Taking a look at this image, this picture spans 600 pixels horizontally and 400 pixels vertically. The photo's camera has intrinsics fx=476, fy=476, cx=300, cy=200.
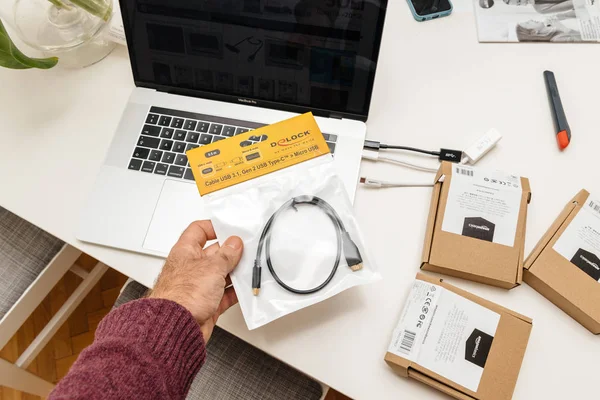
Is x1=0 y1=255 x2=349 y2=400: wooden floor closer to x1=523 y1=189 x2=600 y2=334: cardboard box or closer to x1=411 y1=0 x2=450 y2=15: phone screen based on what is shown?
x1=523 y1=189 x2=600 y2=334: cardboard box

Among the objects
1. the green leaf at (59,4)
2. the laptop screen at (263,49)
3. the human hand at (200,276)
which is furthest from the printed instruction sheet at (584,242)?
the green leaf at (59,4)

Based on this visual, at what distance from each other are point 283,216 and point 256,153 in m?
0.10

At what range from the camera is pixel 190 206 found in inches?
28.4

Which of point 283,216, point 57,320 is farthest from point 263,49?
point 57,320

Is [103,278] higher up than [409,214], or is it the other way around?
[409,214]

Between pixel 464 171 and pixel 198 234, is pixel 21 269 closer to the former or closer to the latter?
pixel 198 234

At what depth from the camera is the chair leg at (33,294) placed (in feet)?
2.97

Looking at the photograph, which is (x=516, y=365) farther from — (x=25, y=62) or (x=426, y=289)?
(x=25, y=62)

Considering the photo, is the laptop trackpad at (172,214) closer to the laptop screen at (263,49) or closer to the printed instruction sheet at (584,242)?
the laptop screen at (263,49)

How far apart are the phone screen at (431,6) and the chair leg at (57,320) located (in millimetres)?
972

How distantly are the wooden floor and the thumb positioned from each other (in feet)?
2.41

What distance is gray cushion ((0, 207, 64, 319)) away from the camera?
910mm

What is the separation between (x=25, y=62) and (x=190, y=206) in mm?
344

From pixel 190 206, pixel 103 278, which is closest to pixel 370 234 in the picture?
pixel 190 206
